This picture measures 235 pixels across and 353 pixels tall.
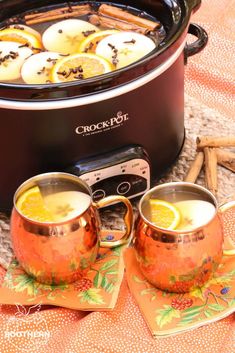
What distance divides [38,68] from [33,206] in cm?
28

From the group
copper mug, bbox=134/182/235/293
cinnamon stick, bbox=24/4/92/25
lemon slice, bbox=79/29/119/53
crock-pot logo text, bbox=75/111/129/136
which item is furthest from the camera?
cinnamon stick, bbox=24/4/92/25

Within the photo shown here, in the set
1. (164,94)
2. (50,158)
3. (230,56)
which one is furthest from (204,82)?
(50,158)

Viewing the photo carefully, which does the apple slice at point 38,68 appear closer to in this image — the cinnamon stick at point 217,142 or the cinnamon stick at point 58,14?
the cinnamon stick at point 58,14

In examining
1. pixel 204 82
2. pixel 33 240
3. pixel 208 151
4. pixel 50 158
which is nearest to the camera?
pixel 33 240

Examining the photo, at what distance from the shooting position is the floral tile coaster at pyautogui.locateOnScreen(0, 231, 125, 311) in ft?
3.55

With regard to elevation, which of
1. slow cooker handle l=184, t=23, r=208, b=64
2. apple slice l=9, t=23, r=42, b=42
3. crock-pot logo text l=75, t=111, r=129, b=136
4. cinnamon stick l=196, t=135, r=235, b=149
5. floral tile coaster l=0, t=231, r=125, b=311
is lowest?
floral tile coaster l=0, t=231, r=125, b=311

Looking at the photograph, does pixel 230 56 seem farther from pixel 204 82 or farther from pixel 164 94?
pixel 164 94

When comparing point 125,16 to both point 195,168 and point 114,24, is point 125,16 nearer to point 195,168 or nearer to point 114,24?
point 114,24

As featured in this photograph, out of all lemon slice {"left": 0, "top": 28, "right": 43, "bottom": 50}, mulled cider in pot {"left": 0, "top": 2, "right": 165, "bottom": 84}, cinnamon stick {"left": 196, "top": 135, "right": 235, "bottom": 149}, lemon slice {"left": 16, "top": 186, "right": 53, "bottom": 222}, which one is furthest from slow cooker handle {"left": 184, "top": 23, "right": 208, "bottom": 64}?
lemon slice {"left": 16, "top": 186, "right": 53, "bottom": 222}

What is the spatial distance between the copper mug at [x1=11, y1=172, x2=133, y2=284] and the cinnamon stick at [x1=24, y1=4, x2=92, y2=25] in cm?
42

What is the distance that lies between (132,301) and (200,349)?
15cm

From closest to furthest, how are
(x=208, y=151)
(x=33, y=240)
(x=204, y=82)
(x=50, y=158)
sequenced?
(x=33, y=240), (x=50, y=158), (x=208, y=151), (x=204, y=82)

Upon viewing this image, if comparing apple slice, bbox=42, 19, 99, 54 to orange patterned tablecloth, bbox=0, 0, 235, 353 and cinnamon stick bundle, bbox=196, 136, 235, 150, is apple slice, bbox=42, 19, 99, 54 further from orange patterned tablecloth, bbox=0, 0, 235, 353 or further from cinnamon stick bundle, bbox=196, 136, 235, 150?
orange patterned tablecloth, bbox=0, 0, 235, 353

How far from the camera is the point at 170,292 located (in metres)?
1.09
